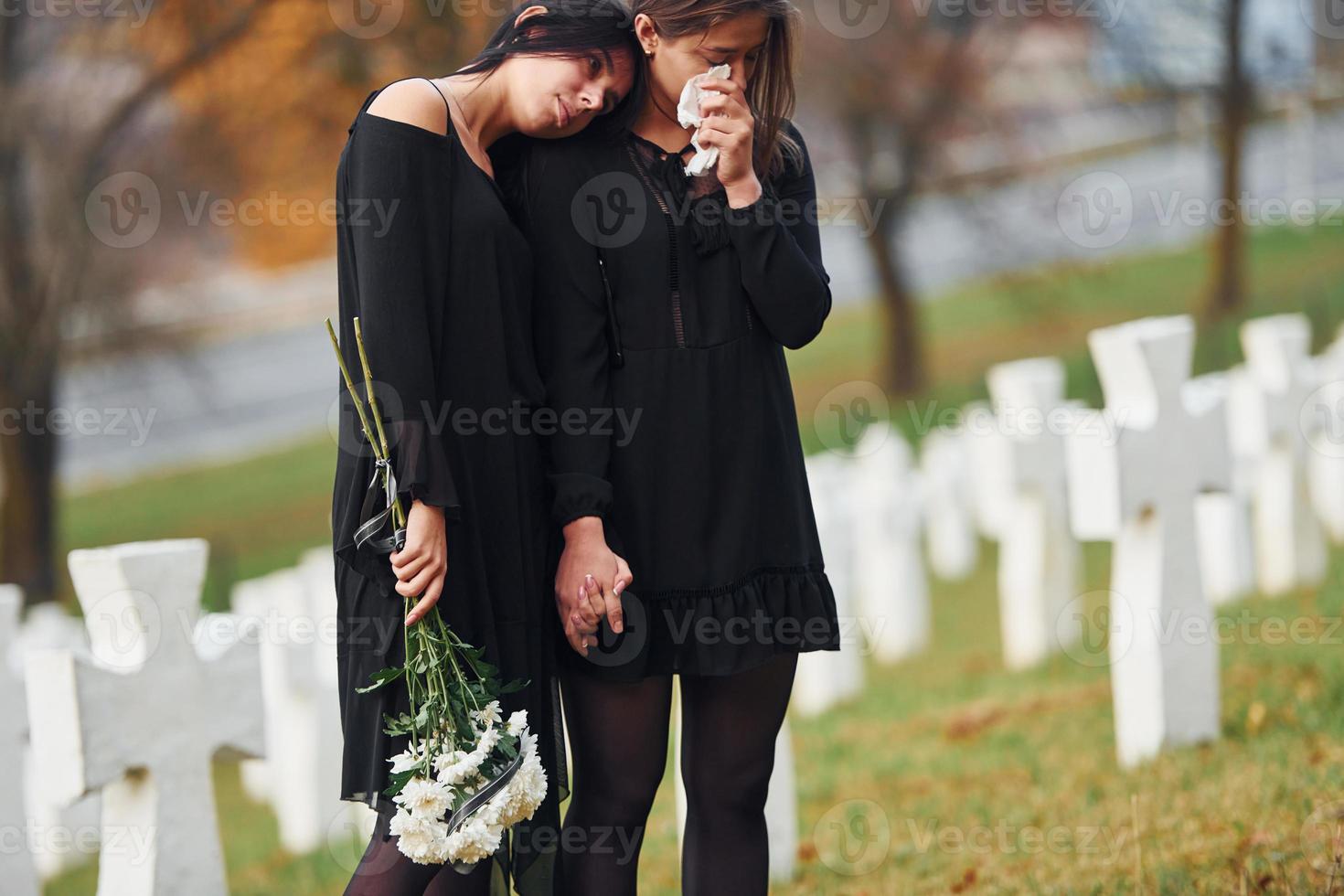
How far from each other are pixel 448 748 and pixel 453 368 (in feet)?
2.23

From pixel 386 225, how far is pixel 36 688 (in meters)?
1.49

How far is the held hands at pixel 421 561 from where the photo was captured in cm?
254

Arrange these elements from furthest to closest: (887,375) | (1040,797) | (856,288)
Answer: (856,288), (887,375), (1040,797)

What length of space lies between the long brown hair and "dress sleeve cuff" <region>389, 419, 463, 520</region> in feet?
2.76

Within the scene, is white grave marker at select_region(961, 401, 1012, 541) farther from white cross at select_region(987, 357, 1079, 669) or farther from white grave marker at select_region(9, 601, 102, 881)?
white grave marker at select_region(9, 601, 102, 881)

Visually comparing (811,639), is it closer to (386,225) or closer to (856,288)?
(386,225)

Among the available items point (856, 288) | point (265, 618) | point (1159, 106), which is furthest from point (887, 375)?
point (265, 618)

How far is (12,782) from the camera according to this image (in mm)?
3824

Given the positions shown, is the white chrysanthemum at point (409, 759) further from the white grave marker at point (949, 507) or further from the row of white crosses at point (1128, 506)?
the white grave marker at point (949, 507)

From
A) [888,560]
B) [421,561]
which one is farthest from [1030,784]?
[888,560]

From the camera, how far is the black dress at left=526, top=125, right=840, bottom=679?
2723 mm

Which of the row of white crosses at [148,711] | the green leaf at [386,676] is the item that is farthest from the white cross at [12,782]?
the green leaf at [386,676]

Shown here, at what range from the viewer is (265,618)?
219 inches

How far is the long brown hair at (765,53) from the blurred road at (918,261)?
13926mm
